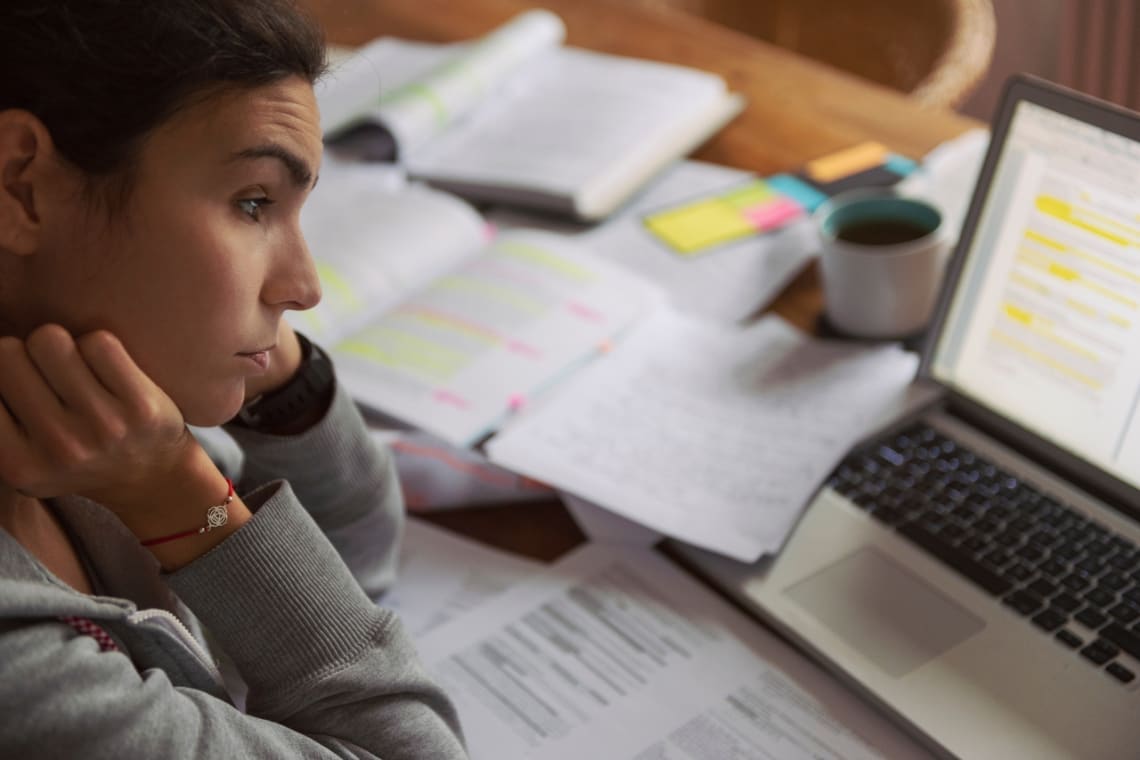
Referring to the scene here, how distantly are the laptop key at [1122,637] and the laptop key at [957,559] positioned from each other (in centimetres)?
7

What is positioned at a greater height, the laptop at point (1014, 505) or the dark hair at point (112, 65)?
the dark hair at point (112, 65)

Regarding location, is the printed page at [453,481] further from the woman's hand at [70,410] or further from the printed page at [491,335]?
the woman's hand at [70,410]

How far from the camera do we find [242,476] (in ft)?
3.02

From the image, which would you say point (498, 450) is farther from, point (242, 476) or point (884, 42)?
point (884, 42)

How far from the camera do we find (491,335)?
3.72ft

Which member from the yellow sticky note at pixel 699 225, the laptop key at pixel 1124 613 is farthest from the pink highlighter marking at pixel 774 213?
the laptop key at pixel 1124 613

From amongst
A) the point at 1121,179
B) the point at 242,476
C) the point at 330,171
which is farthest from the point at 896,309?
the point at 330,171

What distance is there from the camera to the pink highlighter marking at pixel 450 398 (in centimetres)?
105

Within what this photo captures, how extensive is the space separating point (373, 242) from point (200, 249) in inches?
26.1

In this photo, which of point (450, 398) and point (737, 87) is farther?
point (737, 87)

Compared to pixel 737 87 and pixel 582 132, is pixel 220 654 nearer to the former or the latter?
pixel 582 132

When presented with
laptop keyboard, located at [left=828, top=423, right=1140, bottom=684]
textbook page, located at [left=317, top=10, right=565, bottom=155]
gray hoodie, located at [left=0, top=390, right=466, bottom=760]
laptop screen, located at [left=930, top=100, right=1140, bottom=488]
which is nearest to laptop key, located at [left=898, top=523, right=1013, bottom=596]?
laptop keyboard, located at [left=828, top=423, right=1140, bottom=684]

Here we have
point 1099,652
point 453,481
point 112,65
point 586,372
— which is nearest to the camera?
point 112,65

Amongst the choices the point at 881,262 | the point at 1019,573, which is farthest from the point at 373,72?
the point at 1019,573
